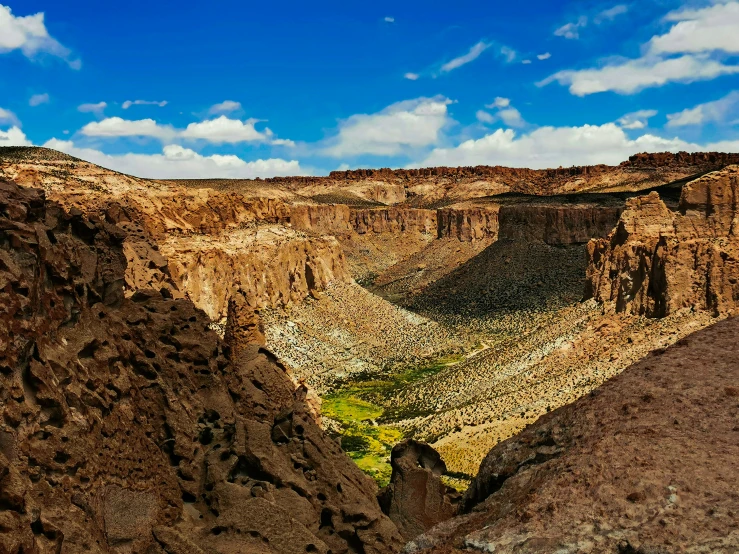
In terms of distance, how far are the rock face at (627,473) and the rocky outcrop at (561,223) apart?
A: 79324 millimetres

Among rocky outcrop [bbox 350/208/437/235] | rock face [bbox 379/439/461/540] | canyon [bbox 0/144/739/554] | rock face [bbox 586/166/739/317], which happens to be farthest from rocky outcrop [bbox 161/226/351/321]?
rocky outcrop [bbox 350/208/437/235]

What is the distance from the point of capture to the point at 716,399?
8.03 metres

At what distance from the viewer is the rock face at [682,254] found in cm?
3538

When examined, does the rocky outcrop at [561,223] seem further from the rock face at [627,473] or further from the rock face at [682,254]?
the rock face at [627,473]

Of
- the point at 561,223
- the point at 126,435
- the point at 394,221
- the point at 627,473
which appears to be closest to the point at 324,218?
the point at 394,221

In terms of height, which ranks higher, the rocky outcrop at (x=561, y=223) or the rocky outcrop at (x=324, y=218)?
the rocky outcrop at (x=324, y=218)

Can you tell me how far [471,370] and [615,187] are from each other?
483 ft

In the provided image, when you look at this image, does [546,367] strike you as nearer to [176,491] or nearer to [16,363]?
[176,491]

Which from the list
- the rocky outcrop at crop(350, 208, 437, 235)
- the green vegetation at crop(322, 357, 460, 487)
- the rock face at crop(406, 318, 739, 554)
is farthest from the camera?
the rocky outcrop at crop(350, 208, 437, 235)

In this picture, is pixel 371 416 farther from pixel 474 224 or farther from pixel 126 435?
pixel 474 224

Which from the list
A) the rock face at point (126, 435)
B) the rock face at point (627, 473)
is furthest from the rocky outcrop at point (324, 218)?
the rock face at point (627, 473)

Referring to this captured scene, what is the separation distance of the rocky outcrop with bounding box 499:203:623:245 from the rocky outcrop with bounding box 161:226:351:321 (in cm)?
2809

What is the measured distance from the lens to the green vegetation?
33.6 metres

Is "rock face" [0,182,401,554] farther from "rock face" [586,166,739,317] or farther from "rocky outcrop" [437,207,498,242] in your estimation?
"rocky outcrop" [437,207,498,242]
